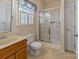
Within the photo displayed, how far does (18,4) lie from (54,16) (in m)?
2.15

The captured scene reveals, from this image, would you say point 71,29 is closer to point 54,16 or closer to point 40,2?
point 54,16

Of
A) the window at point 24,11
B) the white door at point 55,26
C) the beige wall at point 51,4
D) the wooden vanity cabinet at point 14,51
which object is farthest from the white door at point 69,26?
the wooden vanity cabinet at point 14,51

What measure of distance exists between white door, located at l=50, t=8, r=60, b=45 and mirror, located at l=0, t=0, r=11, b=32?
8.47 ft

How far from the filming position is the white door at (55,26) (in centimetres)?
449

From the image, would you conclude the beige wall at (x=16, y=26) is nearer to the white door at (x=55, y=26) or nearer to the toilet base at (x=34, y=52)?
the toilet base at (x=34, y=52)

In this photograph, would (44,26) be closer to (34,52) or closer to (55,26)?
(55,26)

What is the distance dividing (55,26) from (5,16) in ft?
9.11

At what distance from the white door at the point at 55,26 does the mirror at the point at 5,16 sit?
2.58m

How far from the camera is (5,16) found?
232 centimetres

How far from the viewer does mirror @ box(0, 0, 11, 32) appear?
2.18 metres

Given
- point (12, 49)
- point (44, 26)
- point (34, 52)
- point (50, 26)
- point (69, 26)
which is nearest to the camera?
point (12, 49)

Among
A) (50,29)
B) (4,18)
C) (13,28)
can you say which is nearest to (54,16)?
(50,29)

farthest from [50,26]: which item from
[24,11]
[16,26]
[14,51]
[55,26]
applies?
[14,51]

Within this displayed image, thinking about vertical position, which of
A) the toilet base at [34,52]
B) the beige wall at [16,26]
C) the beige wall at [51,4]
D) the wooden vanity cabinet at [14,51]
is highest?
the beige wall at [51,4]
